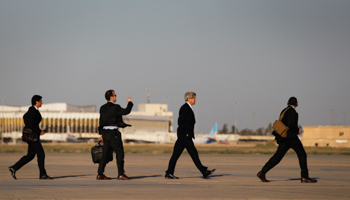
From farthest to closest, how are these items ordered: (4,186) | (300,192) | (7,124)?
(7,124)
(4,186)
(300,192)

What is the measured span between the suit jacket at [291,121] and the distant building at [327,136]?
167ft

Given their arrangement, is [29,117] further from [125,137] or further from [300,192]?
[125,137]

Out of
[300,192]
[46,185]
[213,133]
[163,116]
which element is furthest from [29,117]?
[163,116]

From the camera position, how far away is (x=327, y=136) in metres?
66.2

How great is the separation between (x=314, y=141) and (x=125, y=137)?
62286mm

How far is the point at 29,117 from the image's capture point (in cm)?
1260

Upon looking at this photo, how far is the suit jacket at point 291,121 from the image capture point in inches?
484

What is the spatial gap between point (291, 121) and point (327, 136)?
56308mm

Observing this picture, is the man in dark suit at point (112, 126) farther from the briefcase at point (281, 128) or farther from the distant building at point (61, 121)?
the distant building at point (61, 121)

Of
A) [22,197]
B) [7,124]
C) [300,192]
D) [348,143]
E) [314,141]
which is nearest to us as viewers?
[22,197]

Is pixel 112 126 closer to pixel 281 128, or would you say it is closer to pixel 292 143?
pixel 281 128

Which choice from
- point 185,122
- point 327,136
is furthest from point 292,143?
point 327,136

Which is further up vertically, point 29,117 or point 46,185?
point 29,117

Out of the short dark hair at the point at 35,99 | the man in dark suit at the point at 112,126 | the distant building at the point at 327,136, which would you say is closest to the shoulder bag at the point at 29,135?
the short dark hair at the point at 35,99
